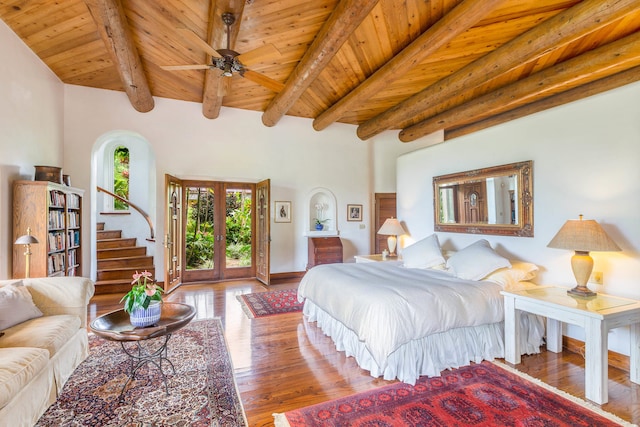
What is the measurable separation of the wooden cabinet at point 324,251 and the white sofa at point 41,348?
4.08m

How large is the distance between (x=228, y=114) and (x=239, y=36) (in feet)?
8.51

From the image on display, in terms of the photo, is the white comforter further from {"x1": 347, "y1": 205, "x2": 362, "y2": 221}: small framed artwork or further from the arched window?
the arched window

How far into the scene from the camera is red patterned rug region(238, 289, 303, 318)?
4320 millimetres

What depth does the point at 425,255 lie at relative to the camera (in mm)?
4020

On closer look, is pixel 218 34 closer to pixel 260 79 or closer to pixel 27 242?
pixel 260 79

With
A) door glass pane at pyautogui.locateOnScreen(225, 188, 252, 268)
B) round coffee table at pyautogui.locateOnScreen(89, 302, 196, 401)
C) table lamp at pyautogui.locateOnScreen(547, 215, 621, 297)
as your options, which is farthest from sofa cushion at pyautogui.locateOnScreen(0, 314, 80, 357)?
table lamp at pyautogui.locateOnScreen(547, 215, 621, 297)

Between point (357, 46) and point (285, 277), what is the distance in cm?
458

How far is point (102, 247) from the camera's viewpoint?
645 centimetres

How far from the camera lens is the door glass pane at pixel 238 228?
658 centimetres

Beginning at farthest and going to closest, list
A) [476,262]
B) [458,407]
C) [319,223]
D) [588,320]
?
[319,223] → [476,262] → [588,320] → [458,407]

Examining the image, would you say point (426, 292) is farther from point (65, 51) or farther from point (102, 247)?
point (102, 247)

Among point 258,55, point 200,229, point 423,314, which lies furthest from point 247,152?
point 423,314

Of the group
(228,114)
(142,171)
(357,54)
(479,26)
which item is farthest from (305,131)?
(142,171)

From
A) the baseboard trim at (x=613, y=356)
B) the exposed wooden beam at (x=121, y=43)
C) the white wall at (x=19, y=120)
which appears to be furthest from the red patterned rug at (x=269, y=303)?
the exposed wooden beam at (x=121, y=43)
